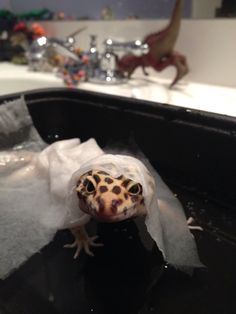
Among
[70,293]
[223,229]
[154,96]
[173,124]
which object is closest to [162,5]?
[154,96]

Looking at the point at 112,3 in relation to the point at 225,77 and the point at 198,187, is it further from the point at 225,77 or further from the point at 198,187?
the point at 198,187

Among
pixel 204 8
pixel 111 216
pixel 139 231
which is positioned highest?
pixel 204 8

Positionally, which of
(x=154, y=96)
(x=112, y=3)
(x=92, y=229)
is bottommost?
(x=92, y=229)

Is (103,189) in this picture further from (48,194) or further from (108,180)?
(48,194)

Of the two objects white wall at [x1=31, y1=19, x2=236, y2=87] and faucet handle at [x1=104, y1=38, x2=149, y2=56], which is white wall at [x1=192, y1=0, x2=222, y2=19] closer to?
white wall at [x1=31, y1=19, x2=236, y2=87]

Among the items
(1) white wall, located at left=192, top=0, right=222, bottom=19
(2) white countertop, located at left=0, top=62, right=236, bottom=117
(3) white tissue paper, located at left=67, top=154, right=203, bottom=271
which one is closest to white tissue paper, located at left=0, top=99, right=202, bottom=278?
(3) white tissue paper, located at left=67, top=154, right=203, bottom=271

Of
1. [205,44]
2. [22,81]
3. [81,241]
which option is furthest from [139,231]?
[22,81]
